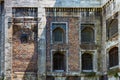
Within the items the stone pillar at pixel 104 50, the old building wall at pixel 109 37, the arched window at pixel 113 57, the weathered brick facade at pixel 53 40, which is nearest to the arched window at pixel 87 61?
the weathered brick facade at pixel 53 40

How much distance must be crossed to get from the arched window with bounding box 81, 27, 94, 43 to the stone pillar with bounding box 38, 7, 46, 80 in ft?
9.90

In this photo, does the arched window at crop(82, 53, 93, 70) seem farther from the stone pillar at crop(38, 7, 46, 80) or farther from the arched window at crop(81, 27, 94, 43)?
the stone pillar at crop(38, 7, 46, 80)

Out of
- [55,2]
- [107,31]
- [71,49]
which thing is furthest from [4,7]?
[107,31]

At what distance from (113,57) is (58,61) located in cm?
476

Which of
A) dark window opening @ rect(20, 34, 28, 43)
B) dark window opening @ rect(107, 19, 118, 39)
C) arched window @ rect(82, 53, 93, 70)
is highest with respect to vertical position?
dark window opening @ rect(107, 19, 118, 39)

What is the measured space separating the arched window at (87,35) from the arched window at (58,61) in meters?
2.09

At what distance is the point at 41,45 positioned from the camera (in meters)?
31.8

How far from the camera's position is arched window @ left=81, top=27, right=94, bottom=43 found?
3244 centimetres

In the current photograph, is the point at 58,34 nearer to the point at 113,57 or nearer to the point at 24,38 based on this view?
the point at 24,38

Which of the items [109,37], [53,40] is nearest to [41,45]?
[53,40]

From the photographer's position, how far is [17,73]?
3148 centimetres

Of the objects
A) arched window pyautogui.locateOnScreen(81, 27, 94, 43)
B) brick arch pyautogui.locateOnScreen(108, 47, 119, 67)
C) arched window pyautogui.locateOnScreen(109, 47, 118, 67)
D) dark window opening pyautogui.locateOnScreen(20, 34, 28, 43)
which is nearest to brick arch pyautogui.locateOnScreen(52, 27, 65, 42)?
arched window pyautogui.locateOnScreen(81, 27, 94, 43)

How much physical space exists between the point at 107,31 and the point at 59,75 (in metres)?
4.83

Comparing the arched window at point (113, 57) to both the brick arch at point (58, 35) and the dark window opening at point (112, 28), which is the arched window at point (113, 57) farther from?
the brick arch at point (58, 35)
